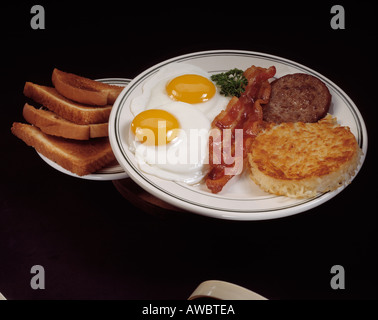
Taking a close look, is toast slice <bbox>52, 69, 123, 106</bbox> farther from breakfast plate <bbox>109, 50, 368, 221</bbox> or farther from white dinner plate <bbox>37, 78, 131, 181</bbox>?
white dinner plate <bbox>37, 78, 131, 181</bbox>

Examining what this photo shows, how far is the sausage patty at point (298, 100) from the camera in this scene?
9.05ft

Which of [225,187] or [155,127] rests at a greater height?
[155,127]

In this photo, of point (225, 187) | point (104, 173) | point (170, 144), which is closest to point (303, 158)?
point (225, 187)

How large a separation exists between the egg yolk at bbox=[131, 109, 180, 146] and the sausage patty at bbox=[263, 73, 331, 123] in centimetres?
65

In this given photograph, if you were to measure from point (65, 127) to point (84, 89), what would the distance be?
14.4 inches

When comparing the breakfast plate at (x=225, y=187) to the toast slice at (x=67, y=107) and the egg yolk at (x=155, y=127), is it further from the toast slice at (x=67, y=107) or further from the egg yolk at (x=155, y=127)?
the toast slice at (x=67, y=107)

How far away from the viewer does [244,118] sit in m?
2.79

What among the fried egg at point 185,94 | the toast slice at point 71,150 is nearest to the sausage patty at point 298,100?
the fried egg at point 185,94

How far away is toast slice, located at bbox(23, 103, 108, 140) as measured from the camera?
296cm

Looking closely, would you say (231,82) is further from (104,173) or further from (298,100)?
(104,173)

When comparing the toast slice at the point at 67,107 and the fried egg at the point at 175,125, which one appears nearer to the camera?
the fried egg at the point at 175,125

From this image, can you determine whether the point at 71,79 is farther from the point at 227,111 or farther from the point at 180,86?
the point at 227,111

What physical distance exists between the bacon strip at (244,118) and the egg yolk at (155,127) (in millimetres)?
243

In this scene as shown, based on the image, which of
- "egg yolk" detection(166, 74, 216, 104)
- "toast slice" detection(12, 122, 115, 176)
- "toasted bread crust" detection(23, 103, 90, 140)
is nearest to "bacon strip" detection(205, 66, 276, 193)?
"egg yolk" detection(166, 74, 216, 104)
